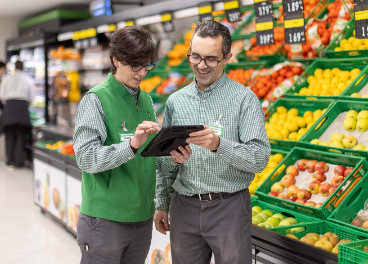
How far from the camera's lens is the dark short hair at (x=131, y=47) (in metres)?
2.07

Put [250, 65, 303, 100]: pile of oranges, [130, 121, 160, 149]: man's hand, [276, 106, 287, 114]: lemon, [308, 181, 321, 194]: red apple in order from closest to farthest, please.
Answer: [130, 121, 160, 149]: man's hand → [308, 181, 321, 194]: red apple → [276, 106, 287, 114]: lemon → [250, 65, 303, 100]: pile of oranges

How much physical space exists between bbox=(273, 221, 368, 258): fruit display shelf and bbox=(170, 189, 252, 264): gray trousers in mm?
515

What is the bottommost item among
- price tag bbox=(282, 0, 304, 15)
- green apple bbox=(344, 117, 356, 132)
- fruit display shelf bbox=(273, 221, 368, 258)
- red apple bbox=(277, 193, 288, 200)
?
fruit display shelf bbox=(273, 221, 368, 258)

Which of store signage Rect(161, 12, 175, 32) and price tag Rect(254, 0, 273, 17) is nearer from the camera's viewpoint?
price tag Rect(254, 0, 273, 17)

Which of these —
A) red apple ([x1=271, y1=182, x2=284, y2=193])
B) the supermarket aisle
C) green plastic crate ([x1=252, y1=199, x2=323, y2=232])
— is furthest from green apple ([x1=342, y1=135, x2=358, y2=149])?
the supermarket aisle

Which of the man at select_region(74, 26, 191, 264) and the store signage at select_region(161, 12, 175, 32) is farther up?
the store signage at select_region(161, 12, 175, 32)

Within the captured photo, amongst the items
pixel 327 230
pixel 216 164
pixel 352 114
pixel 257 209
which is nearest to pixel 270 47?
pixel 352 114

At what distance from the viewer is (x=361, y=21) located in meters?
3.19

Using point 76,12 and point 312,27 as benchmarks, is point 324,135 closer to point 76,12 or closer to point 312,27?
point 312,27

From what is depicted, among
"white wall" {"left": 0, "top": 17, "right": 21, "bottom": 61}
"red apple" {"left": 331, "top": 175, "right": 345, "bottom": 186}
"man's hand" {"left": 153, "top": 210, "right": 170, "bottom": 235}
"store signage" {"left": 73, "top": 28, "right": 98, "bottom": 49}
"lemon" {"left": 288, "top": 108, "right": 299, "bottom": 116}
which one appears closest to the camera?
"man's hand" {"left": 153, "top": 210, "right": 170, "bottom": 235}

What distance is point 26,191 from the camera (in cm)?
742

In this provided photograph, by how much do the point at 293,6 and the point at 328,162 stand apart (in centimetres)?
135

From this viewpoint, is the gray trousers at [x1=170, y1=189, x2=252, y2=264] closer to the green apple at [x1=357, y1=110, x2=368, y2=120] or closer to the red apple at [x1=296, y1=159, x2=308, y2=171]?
the red apple at [x1=296, y1=159, x2=308, y2=171]

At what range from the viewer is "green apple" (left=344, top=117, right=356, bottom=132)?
3350mm
